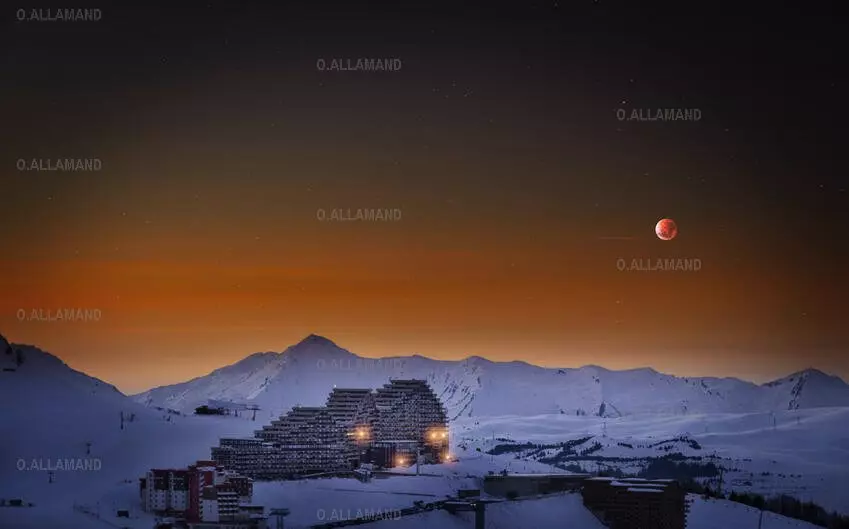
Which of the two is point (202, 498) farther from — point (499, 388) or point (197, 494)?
point (499, 388)

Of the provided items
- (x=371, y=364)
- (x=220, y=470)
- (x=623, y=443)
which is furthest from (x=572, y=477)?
(x=623, y=443)

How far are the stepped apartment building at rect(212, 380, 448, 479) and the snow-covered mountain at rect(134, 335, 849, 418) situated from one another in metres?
11.4

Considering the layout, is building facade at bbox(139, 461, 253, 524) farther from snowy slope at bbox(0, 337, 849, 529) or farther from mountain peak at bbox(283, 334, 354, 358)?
mountain peak at bbox(283, 334, 354, 358)

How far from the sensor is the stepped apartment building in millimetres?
51875

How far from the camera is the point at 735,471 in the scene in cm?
7875

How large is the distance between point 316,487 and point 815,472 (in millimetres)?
33703

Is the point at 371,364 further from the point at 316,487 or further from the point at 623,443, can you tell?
the point at 316,487

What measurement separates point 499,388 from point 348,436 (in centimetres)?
7339

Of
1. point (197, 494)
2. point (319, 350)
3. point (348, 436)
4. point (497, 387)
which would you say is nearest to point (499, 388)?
point (497, 387)

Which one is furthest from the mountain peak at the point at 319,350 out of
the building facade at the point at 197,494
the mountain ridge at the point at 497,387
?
the building facade at the point at 197,494

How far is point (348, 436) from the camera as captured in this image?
5512 cm

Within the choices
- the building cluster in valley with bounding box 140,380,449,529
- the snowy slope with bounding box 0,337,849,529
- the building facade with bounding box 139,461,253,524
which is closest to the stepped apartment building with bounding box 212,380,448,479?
the building cluster in valley with bounding box 140,380,449,529

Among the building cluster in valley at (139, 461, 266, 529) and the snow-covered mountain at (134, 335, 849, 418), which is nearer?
the building cluster in valley at (139, 461, 266, 529)

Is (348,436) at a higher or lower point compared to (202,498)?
higher
